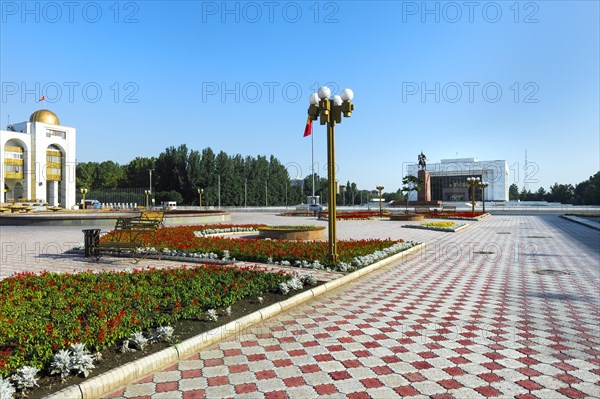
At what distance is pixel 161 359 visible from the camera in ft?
12.8

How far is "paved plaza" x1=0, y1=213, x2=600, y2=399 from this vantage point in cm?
349

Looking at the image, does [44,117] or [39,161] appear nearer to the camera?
[39,161]

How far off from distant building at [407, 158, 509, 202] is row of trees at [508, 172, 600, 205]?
32.6ft

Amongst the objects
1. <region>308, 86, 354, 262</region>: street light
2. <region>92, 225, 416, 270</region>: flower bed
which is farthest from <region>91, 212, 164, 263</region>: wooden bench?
<region>308, 86, 354, 262</region>: street light

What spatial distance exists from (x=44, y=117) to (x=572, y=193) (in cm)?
9759

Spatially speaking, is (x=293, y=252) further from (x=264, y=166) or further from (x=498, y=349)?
(x=264, y=166)

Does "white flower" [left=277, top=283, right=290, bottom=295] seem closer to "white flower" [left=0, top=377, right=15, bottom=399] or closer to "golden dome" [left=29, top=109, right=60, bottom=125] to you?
"white flower" [left=0, top=377, right=15, bottom=399]

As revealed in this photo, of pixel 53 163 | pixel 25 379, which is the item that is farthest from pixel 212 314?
pixel 53 163

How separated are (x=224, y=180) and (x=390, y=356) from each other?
68999 millimetres

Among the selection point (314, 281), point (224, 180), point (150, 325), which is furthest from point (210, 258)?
point (224, 180)

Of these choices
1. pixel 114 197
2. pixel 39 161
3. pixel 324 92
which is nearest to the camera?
pixel 324 92

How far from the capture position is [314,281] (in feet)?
23.3

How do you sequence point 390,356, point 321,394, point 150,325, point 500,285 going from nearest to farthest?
point 321,394, point 390,356, point 150,325, point 500,285

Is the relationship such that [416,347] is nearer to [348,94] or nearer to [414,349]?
[414,349]
